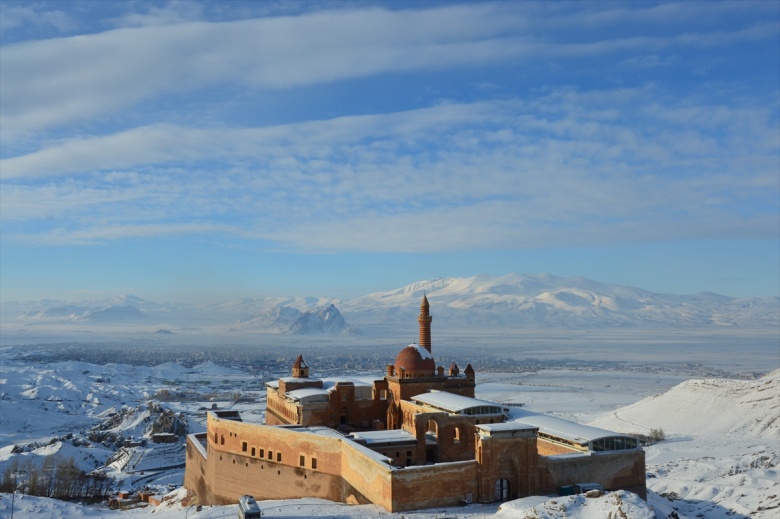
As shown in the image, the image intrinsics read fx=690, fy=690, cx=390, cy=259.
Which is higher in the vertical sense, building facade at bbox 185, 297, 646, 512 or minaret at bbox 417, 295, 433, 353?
minaret at bbox 417, 295, 433, 353

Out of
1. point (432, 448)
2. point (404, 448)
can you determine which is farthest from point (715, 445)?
point (404, 448)

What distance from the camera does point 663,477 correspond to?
179ft

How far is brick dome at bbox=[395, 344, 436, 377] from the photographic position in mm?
52375

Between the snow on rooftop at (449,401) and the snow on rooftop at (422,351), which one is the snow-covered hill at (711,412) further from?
the snow on rooftop at (449,401)

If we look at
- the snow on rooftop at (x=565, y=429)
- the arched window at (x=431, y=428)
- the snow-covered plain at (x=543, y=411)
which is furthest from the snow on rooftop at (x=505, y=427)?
the arched window at (x=431, y=428)

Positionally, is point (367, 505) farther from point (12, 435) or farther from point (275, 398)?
point (12, 435)

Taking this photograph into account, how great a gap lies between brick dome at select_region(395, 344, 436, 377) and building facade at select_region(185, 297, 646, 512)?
0.08 m

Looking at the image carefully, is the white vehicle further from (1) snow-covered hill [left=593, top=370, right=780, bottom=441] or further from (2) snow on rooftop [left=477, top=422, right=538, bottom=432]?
(1) snow-covered hill [left=593, top=370, right=780, bottom=441]

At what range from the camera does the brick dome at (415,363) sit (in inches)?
2062

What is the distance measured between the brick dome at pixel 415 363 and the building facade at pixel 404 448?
84mm

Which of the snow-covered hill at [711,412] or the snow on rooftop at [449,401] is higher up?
the snow on rooftop at [449,401]

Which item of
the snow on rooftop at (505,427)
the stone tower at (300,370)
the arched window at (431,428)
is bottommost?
the arched window at (431,428)

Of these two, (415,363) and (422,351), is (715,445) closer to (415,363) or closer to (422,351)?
(422,351)

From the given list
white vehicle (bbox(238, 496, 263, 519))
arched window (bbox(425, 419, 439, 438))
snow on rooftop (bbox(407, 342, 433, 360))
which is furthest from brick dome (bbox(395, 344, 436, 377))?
white vehicle (bbox(238, 496, 263, 519))
